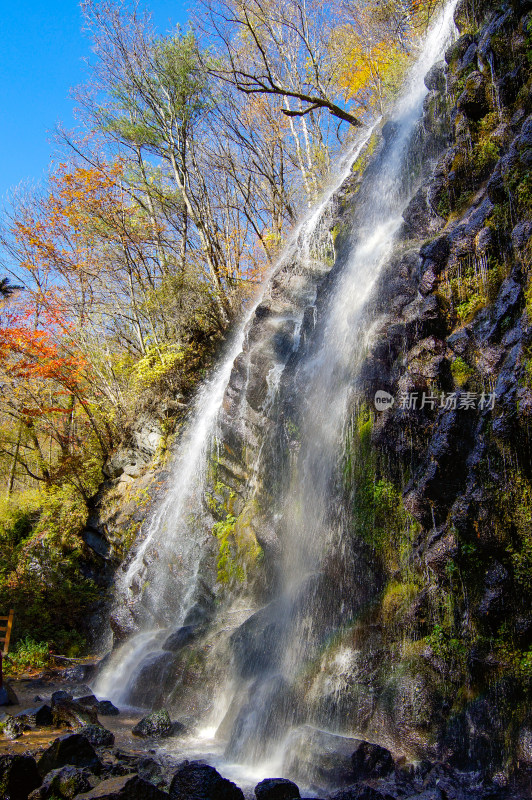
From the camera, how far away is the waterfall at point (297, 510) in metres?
6.89

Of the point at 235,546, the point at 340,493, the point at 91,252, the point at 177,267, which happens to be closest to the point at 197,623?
the point at 235,546

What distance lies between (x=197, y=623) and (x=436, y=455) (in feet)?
20.8

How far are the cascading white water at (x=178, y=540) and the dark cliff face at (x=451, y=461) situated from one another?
1.79 m

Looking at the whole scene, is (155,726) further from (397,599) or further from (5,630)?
(5,630)

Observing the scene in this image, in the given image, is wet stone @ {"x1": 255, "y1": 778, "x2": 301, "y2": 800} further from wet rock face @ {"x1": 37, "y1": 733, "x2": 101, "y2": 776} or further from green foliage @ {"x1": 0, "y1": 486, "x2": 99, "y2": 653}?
green foliage @ {"x1": 0, "y1": 486, "x2": 99, "y2": 653}

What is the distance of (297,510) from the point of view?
8.85 metres

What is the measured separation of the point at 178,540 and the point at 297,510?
13.2 feet

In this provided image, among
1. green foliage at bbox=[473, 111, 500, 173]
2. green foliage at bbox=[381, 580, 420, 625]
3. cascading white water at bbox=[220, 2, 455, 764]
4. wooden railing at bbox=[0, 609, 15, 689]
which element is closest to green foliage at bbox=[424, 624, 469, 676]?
green foliage at bbox=[381, 580, 420, 625]

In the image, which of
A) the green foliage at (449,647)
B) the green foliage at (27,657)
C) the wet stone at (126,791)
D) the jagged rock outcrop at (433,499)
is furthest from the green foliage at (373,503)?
the green foliage at (27,657)

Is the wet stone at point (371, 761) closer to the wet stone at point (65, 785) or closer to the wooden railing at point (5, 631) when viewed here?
the wet stone at point (65, 785)

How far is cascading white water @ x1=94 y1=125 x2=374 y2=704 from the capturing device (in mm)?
10195

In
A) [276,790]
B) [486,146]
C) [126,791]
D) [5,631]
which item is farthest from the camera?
[5,631]

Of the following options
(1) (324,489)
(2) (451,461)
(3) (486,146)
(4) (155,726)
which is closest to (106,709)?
(4) (155,726)

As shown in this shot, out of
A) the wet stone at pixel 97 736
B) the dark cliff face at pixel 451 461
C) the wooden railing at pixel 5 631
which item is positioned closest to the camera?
the dark cliff face at pixel 451 461
